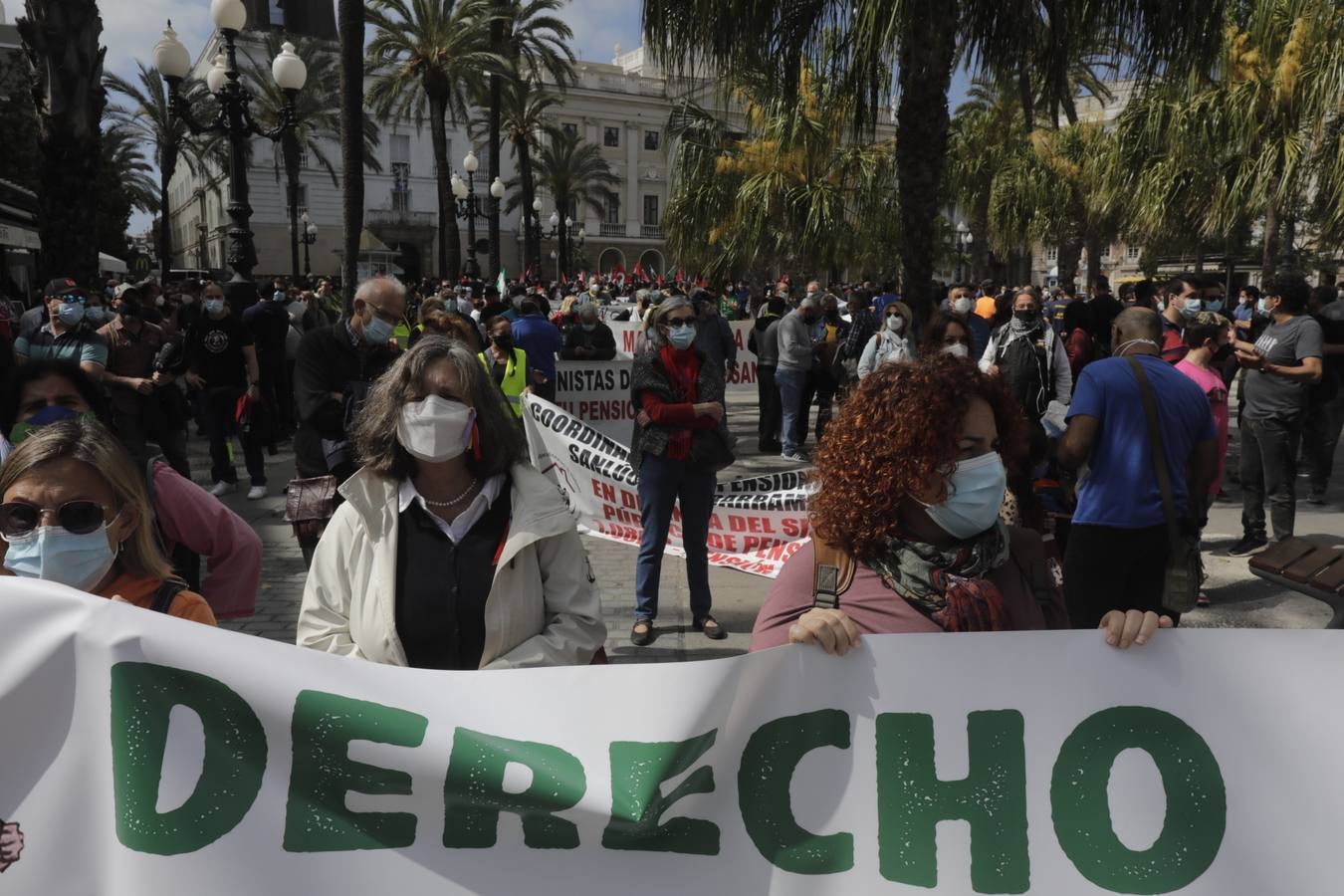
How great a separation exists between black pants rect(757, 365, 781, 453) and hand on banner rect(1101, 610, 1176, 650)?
30.8ft

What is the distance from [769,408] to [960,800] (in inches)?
382

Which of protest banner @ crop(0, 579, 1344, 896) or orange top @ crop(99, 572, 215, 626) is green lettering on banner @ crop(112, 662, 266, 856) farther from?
orange top @ crop(99, 572, 215, 626)

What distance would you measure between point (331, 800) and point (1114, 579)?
9.77ft

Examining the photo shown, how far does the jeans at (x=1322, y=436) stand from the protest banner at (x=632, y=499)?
4.13 m

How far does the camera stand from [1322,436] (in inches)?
313

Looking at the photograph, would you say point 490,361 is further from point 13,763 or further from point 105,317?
point 13,763

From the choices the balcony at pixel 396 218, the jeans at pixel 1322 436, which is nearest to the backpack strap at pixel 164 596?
the jeans at pixel 1322 436

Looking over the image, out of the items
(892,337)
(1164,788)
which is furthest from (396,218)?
(1164,788)

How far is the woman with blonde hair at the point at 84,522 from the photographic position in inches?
87.1

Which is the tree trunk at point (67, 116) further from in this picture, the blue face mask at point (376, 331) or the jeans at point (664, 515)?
the jeans at point (664, 515)

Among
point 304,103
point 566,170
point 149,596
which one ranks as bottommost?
point 149,596

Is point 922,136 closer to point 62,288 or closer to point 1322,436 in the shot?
point 1322,436

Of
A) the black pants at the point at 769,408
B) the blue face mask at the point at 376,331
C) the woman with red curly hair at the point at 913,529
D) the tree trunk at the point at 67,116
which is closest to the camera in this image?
the woman with red curly hair at the point at 913,529

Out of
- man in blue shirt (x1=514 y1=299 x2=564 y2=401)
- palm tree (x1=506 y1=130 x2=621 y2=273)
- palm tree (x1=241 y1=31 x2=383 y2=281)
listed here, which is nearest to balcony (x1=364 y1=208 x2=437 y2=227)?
palm tree (x1=506 y1=130 x2=621 y2=273)
